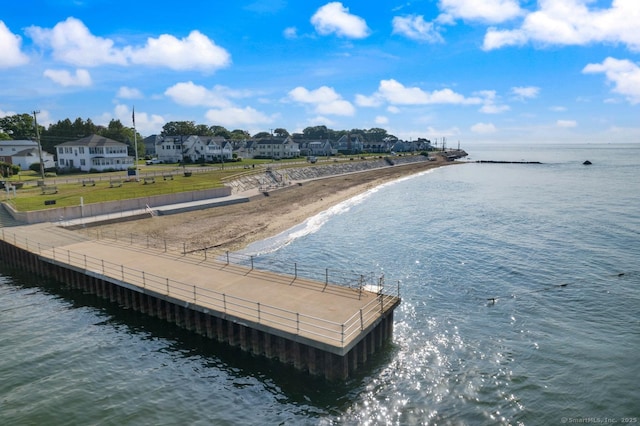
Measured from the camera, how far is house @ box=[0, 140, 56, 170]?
97.1m

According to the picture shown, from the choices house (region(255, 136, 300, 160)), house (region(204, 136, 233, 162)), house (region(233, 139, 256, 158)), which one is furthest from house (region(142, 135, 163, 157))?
house (region(204, 136, 233, 162))

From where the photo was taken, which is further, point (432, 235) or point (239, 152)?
point (239, 152)

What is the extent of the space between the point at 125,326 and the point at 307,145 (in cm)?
16997

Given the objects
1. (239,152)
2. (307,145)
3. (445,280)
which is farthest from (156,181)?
(307,145)

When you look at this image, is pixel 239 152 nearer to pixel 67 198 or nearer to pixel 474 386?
pixel 67 198

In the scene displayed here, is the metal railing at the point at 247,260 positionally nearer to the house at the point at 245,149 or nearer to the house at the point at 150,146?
the house at the point at 245,149

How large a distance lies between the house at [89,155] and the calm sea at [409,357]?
63.2 meters

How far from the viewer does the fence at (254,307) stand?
706 inches

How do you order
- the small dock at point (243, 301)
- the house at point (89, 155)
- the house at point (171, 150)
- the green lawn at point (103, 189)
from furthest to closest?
the house at point (171, 150), the house at point (89, 155), the green lawn at point (103, 189), the small dock at point (243, 301)

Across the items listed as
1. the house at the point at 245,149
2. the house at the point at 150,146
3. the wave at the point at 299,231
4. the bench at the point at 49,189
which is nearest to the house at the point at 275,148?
the house at the point at 245,149

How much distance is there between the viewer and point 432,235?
4628 centimetres

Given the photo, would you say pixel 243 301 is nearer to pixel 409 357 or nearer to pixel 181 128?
pixel 409 357

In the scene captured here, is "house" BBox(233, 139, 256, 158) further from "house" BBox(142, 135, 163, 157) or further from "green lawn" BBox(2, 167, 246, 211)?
"green lawn" BBox(2, 167, 246, 211)

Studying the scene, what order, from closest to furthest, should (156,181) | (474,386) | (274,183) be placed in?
(474,386), (156,181), (274,183)
